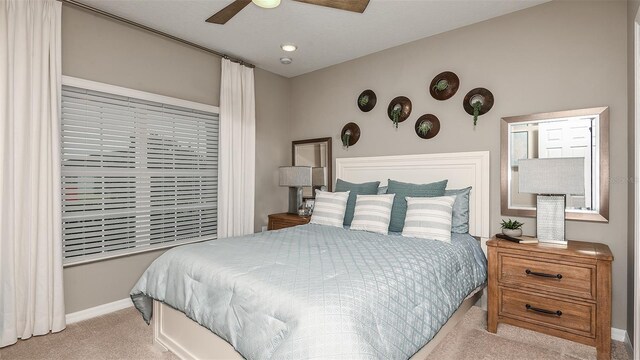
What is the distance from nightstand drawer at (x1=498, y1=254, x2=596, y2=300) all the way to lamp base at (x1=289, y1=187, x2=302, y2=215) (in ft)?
8.03

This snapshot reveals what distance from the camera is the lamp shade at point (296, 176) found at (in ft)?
13.2

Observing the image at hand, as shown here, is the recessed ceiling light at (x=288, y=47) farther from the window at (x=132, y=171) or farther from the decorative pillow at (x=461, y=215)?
the decorative pillow at (x=461, y=215)

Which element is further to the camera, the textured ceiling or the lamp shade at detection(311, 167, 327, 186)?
the lamp shade at detection(311, 167, 327, 186)

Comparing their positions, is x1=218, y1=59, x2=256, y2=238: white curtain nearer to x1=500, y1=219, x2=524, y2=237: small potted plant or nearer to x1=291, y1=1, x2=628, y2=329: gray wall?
x1=291, y1=1, x2=628, y2=329: gray wall

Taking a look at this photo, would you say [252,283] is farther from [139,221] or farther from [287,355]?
[139,221]

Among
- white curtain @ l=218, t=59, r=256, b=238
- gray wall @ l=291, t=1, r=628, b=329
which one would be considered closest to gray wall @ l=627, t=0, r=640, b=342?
gray wall @ l=291, t=1, r=628, b=329

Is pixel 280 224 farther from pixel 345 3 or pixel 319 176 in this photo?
pixel 345 3

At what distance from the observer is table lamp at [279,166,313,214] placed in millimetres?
4035

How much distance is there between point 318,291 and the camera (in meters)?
1.49

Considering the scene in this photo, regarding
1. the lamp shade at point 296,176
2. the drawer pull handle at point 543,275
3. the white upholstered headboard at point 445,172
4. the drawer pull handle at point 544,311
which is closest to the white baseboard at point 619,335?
the drawer pull handle at point 544,311

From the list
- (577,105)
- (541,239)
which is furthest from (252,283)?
(577,105)

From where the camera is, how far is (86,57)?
2828 millimetres

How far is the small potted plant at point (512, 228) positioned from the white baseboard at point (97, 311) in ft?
11.5

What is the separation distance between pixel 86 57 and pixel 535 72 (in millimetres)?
3911
